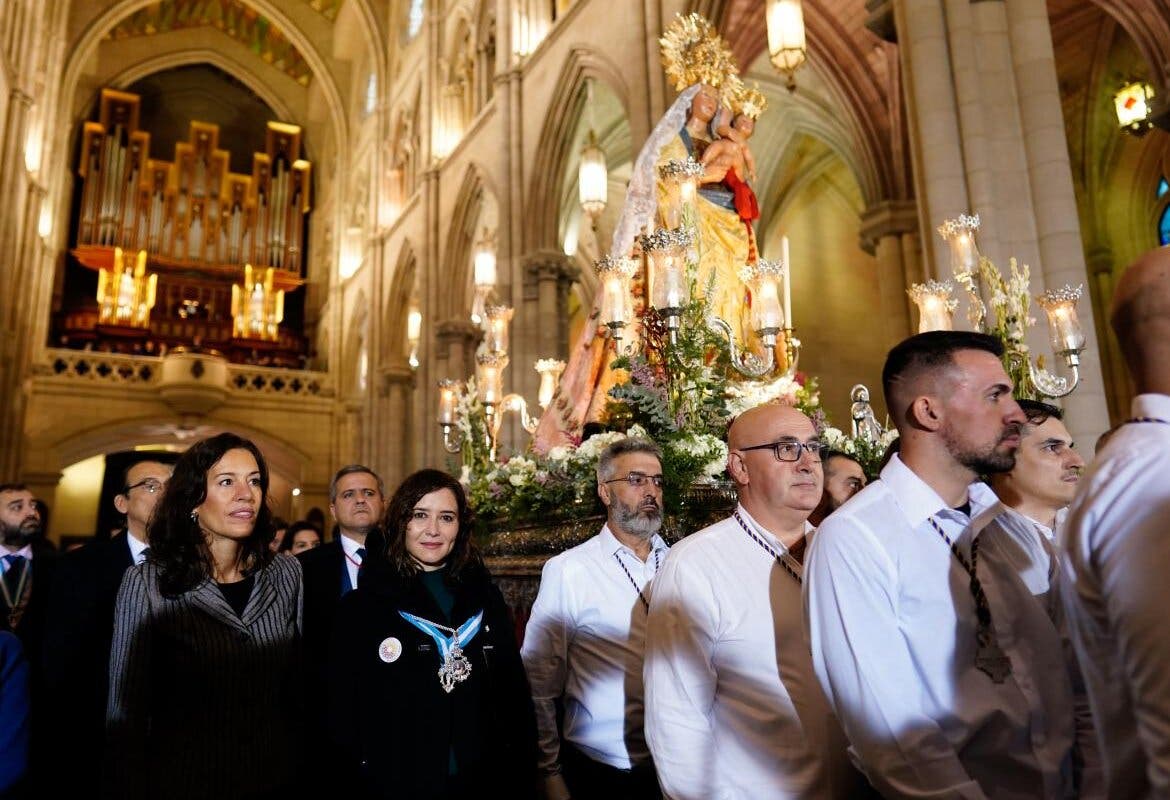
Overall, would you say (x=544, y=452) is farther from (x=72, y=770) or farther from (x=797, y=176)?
(x=797, y=176)

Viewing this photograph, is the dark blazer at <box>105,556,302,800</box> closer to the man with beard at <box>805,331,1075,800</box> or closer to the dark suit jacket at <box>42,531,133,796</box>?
the dark suit jacket at <box>42,531,133,796</box>

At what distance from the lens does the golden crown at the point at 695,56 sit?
591 centimetres

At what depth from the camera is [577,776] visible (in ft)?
7.38

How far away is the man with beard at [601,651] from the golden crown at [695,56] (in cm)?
430

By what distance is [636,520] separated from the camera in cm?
236

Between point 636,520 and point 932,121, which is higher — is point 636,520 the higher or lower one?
the lower one

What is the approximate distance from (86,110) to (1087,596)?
23775mm

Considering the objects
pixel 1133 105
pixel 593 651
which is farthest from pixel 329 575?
pixel 1133 105

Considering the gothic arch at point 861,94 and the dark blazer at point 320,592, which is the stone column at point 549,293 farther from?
the dark blazer at point 320,592

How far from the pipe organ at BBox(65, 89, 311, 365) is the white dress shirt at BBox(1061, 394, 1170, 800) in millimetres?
19615

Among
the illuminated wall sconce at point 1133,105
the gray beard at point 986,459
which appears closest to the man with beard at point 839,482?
the gray beard at point 986,459

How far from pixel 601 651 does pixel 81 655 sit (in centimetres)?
120

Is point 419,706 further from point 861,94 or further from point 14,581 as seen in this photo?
point 861,94

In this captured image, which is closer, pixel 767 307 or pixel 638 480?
pixel 638 480
